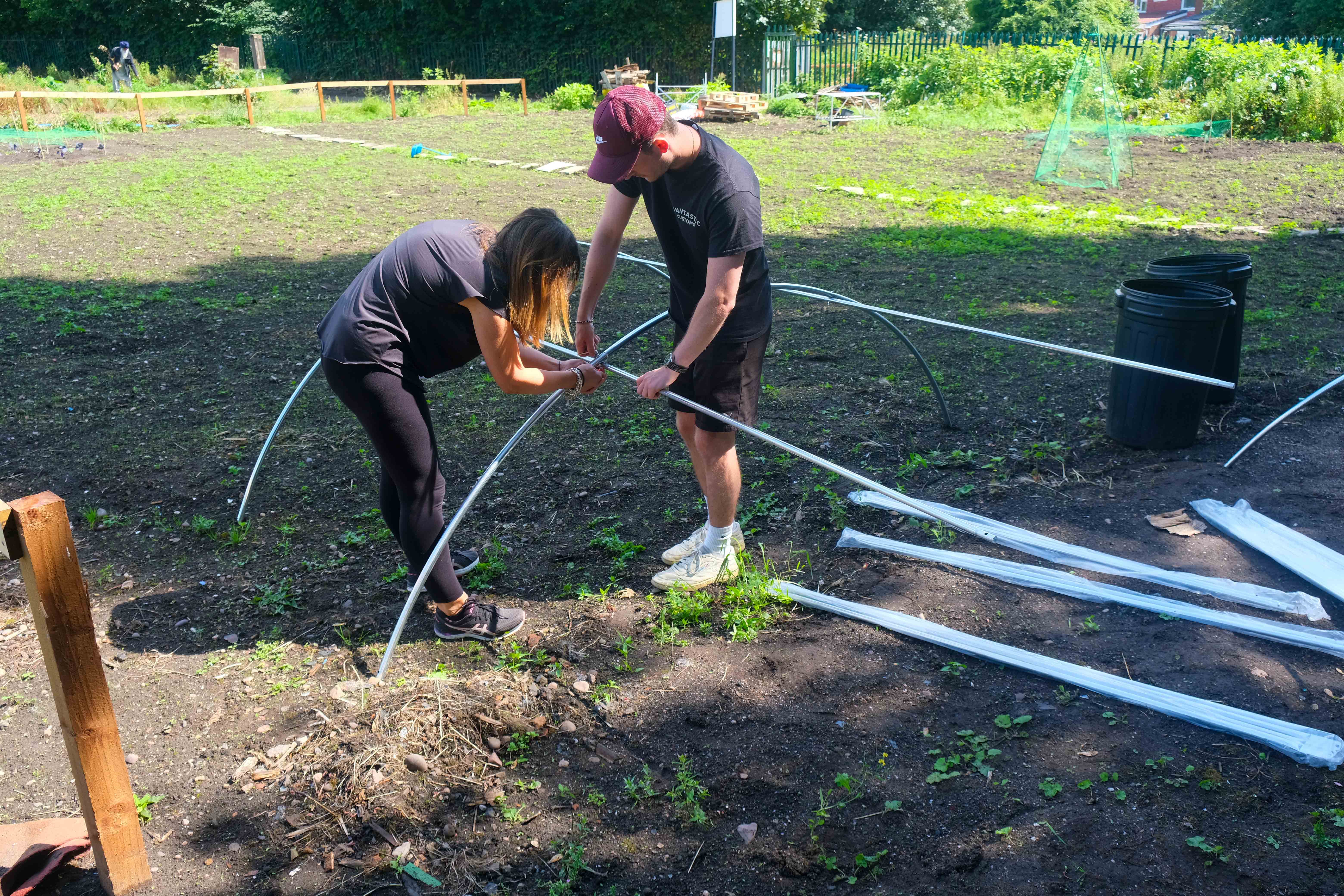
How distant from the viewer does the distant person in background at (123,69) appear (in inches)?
1074

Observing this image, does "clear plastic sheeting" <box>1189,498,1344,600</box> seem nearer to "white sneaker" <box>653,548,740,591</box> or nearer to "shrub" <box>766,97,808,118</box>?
"white sneaker" <box>653,548,740,591</box>

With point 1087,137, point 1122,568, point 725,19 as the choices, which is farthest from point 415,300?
point 725,19

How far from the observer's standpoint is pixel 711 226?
300cm

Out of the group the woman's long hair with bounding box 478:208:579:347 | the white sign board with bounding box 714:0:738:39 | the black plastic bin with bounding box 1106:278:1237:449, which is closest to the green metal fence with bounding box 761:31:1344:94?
the white sign board with bounding box 714:0:738:39

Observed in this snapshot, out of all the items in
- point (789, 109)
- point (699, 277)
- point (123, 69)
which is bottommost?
point (699, 277)

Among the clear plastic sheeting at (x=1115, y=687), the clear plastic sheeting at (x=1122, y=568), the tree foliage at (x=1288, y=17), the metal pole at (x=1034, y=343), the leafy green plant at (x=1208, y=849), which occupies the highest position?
the tree foliage at (x=1288, y=17)

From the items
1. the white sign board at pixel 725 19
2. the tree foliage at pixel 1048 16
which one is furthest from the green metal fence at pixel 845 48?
the tree foliage at pixel 1048 16

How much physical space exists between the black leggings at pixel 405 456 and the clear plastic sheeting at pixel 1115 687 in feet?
4.31

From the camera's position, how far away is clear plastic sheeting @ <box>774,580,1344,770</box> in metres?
2.65

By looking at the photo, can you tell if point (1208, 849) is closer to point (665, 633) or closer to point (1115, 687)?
point (1115, 687)

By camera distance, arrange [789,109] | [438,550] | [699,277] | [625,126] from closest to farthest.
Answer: [625,126]
[438,550]
[699,277]
[789,109]

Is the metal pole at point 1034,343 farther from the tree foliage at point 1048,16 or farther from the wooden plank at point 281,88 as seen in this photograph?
the tree foliage at point 1048,16

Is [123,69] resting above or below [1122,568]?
above

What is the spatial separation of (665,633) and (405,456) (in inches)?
45.0
